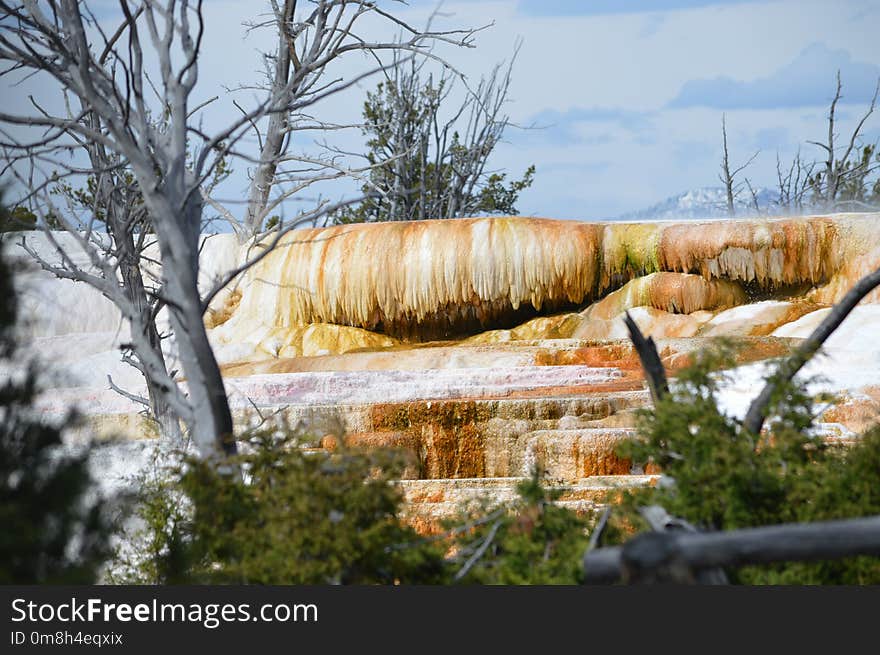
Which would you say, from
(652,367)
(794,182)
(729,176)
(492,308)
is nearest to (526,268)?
(492,308)

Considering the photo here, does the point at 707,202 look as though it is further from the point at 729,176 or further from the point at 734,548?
the point at 734,548

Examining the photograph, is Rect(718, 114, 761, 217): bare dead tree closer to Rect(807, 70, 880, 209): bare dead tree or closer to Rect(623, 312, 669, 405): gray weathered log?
Rect(807, 70, 880, 209): bare dead tree

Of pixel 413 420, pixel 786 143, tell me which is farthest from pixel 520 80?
pixel 413 420

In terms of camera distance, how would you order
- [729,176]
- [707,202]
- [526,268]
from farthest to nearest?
[729,176] < [707,202] < [526,268]

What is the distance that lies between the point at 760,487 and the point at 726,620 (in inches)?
19.4

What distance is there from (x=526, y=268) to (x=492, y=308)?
0.59 meters

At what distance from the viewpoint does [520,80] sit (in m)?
18.0

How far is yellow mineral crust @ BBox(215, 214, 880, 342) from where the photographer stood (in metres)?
11.5

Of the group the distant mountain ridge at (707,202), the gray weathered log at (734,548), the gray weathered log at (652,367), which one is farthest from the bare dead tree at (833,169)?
the gray weathered log at (734,548)

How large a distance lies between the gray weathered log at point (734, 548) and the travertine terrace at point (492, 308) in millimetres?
4294

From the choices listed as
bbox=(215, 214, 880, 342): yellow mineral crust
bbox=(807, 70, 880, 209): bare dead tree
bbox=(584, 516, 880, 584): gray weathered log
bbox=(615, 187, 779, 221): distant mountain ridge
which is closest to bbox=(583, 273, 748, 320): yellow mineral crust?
bbox=(215, 214, 880, 342): yellow mineral crust

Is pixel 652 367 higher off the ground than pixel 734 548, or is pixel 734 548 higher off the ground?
pixel 652 367

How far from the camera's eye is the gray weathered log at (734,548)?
317 centimetres

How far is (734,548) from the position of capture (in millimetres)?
3227
